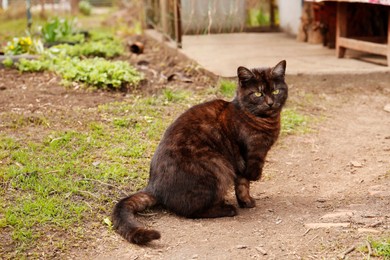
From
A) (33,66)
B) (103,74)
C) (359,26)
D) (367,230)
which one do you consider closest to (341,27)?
(359,26)

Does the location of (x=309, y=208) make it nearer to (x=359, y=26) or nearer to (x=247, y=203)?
(x=247, y=203)

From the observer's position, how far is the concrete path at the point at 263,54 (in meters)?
7.70

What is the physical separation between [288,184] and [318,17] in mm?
5233

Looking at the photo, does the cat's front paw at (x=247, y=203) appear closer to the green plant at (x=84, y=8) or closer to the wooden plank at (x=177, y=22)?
the wooden plank at (x=177, y=22)

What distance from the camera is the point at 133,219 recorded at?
4016 mm

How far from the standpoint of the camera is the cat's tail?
3773 millimetres

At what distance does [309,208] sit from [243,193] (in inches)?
20.1

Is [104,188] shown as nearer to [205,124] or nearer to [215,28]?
[205,124]

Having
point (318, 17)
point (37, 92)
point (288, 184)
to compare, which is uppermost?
point (318, 17)

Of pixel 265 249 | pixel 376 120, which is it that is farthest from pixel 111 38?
pixel 265 249

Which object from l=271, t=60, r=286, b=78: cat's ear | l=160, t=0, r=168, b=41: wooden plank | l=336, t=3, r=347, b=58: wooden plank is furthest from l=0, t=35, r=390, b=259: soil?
l=160, t=0, r=168, b=41: wooden plank

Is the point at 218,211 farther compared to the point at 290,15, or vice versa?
the point at 290,15

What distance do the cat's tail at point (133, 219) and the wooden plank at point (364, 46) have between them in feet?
15.4

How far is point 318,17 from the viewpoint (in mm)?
9656
